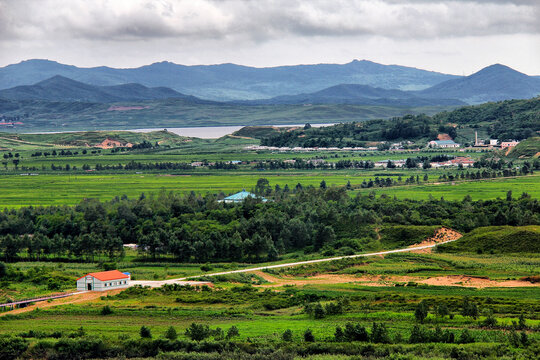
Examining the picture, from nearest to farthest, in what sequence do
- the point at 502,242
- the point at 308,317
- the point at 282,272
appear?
the point at 308,317 < the point at 282,272 < the point at 502,242

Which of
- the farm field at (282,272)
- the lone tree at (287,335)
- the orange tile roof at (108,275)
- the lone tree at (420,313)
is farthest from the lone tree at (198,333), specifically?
the orange tile roof at (108,275)

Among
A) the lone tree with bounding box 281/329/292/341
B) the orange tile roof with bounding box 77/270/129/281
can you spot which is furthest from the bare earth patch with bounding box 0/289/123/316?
the lone tree with bounding box 281/329/292/341

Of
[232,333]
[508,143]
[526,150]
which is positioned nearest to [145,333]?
[232,333]

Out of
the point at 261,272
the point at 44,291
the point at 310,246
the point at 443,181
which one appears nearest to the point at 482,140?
the point at 443,181

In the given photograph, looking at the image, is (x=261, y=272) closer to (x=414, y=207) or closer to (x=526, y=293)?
(x=526, y=293)

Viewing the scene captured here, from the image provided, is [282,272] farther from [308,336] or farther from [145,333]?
[145,333]

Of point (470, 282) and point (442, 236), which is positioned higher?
point (442, 236)

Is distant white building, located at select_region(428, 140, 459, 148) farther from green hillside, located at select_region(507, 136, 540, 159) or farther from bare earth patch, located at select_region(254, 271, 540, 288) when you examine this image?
bare earth patch, located at select_region(254, 271, 540, 288)
